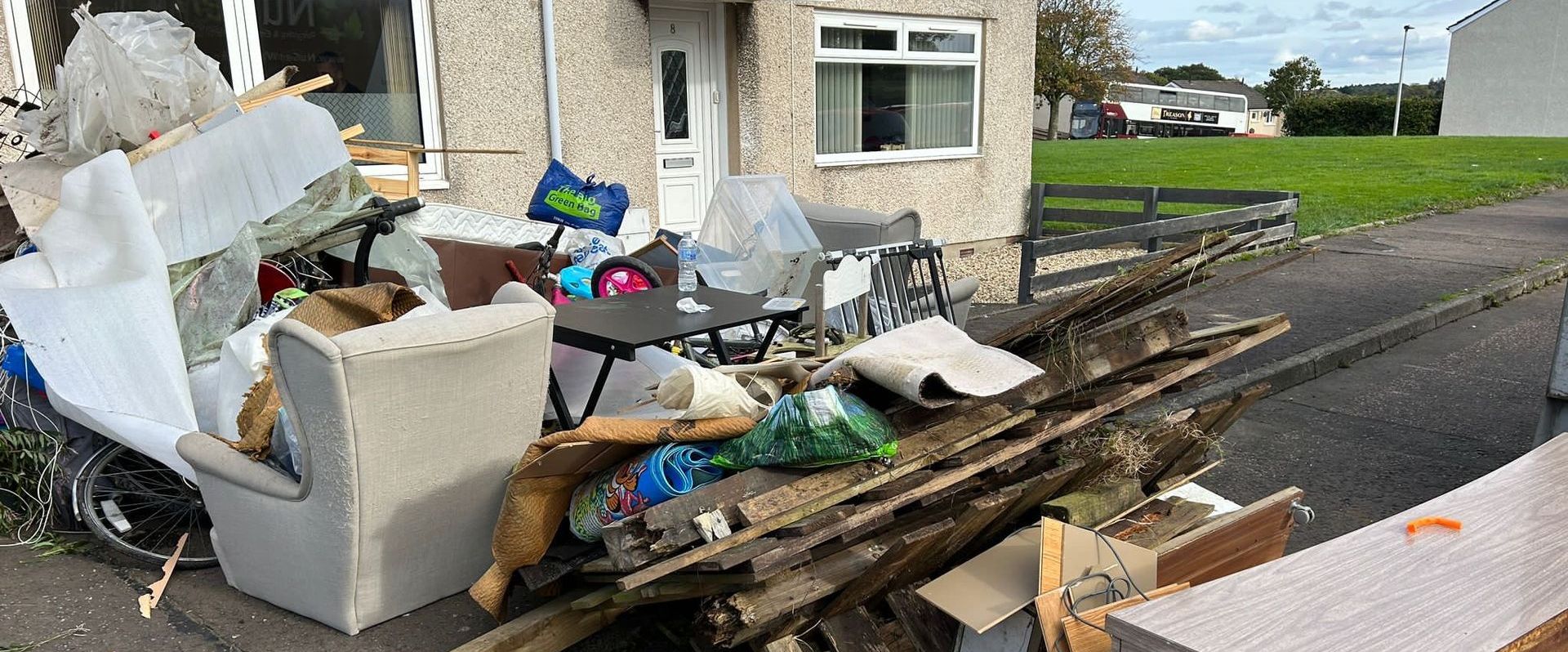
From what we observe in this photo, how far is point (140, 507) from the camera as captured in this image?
361 cm

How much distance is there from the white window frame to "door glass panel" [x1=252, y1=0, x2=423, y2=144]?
6 centimetres

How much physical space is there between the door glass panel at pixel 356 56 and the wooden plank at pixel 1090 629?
626 cm

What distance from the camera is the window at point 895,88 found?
396 inches

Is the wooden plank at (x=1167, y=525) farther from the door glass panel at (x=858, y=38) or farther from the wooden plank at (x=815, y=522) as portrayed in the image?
the door glass panel at (x=858, y=38)

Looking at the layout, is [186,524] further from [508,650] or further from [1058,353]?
[1058,353]

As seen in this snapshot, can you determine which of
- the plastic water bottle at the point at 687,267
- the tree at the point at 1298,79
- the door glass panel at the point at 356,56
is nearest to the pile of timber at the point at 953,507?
the plastic water bottle at the point at 687,267

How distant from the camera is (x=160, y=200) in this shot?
4043mm

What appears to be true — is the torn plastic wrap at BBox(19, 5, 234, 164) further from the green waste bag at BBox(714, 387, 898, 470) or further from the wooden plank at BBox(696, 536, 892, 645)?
the wooden plank at BBox(696, 536, 892, 645)

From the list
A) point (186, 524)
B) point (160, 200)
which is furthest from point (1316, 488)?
point (160, 200)

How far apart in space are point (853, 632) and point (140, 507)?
2.72m

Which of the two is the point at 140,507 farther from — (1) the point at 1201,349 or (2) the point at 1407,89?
(2) the point at 1407,89

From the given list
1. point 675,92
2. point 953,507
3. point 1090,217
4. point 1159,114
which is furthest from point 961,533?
point 1159,114

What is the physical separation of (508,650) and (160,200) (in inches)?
103

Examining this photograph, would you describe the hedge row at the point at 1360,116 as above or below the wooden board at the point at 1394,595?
above
